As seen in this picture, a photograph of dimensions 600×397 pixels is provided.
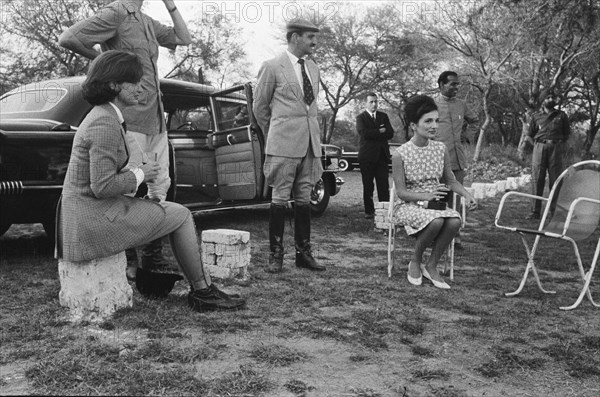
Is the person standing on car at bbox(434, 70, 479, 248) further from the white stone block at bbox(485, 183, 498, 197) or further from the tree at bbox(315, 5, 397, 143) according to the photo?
the tree at bbox(315, 5, 397, 143)

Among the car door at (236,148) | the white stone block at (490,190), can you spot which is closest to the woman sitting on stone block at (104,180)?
the car door at (236,148)

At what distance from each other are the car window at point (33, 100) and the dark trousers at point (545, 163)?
7.16 meters

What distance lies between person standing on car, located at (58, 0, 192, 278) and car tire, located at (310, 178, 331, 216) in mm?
4578

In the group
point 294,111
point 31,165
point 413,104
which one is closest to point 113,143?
point 31,165

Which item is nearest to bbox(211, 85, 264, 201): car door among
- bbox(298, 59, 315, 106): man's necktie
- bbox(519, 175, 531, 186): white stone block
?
bbox(298, 59, 315, 106): man's necktie

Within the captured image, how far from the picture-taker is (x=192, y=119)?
741 centimetres

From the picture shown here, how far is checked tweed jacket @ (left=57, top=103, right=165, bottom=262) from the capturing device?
3.23m

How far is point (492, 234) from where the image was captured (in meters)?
7.85

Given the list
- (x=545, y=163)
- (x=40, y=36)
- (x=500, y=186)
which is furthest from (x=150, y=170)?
(x=40, y=36)

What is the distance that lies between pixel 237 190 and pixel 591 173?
3872 millimetres

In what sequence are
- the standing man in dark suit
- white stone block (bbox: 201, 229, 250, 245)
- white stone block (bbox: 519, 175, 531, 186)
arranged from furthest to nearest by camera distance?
white stone block (bbox: 519, 175, 531, 186) → the standing man in dark suit → white stone block (bbox: 201, 229, 250, 245)

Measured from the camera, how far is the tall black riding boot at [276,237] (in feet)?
16.4

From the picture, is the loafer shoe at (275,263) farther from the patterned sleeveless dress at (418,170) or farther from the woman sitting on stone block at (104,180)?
the woman sitting on stone block at (104,180)

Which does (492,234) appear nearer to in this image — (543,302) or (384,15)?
(543,302)
